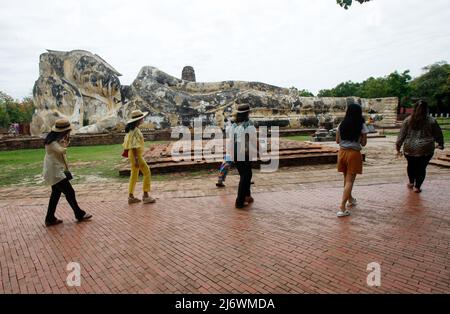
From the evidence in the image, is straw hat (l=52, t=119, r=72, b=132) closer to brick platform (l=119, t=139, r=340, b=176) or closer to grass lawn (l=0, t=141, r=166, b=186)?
grass lawn (l=0, t=141, r=166, b=186)

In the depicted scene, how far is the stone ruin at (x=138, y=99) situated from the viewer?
16.5 m

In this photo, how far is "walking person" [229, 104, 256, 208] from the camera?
4.46 meters

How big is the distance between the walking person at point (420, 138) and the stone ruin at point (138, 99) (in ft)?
37.2

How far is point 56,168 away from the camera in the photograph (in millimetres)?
3973

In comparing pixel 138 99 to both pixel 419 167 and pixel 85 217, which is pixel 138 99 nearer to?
pixel 85 217

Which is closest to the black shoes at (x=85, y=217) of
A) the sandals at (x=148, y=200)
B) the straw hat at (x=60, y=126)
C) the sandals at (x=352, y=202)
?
the sandals at (x=148, y=200)

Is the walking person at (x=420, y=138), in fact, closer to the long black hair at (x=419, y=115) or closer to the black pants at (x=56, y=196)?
the long black hair at (x=419, y=115)

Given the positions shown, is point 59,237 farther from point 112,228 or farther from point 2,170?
point 2,170

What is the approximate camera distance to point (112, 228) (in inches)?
149

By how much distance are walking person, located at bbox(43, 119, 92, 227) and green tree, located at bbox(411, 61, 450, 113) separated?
43553mm

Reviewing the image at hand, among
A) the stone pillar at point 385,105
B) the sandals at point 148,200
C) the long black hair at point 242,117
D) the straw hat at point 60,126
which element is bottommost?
the sandals at point 148,200

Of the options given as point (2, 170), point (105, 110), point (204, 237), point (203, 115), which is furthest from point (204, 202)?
point (105, 110)

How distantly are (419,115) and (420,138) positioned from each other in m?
0.37
